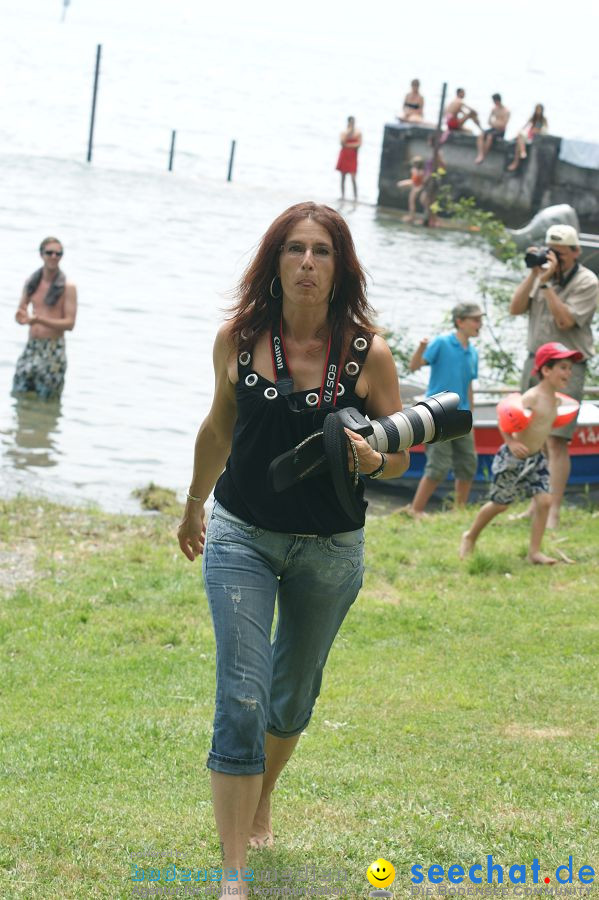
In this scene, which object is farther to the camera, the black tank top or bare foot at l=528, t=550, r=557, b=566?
bare foot at l=528, t=550, r=557, b=566

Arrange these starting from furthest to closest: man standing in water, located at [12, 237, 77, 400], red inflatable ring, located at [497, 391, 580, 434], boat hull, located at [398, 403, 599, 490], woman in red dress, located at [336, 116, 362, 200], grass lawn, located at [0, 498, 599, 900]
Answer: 1. woman in red dress, located at [336, 116, 362, 200]
2. man standing in water, located at [12, 237, 77, 400]
3. boat hull, located at [398, 403, 599, 490]
4. red inflatable ring, located at [497, 391, 580, 434]
5. grass lawn, located at [0, 498, 599, 900]

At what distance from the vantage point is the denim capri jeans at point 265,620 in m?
3.76

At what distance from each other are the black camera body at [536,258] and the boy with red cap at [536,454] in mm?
976

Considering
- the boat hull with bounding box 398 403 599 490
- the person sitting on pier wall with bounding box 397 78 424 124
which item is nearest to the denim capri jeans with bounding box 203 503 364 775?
the boat hull with bounding box 398 403 599 490

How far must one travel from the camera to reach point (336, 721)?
18.7ft

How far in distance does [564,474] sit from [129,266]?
1806cm

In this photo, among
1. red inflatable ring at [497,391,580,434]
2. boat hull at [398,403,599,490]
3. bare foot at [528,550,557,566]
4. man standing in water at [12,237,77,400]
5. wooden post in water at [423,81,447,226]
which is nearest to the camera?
red inflatable ring at [497,391,580,434]

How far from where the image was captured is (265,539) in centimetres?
389

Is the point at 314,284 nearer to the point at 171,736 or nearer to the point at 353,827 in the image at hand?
the point at 353,827

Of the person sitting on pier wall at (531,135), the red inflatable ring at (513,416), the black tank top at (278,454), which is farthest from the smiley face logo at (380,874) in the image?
the person sitting on pier wall at (531,135)

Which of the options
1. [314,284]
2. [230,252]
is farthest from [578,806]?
[230,252]

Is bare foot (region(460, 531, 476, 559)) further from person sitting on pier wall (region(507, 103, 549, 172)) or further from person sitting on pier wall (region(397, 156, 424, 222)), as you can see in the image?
person sitting on pier wall (region(507, 103, 549, 172))

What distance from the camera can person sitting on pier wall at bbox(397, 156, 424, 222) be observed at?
39250mm

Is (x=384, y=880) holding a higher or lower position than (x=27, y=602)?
higher
